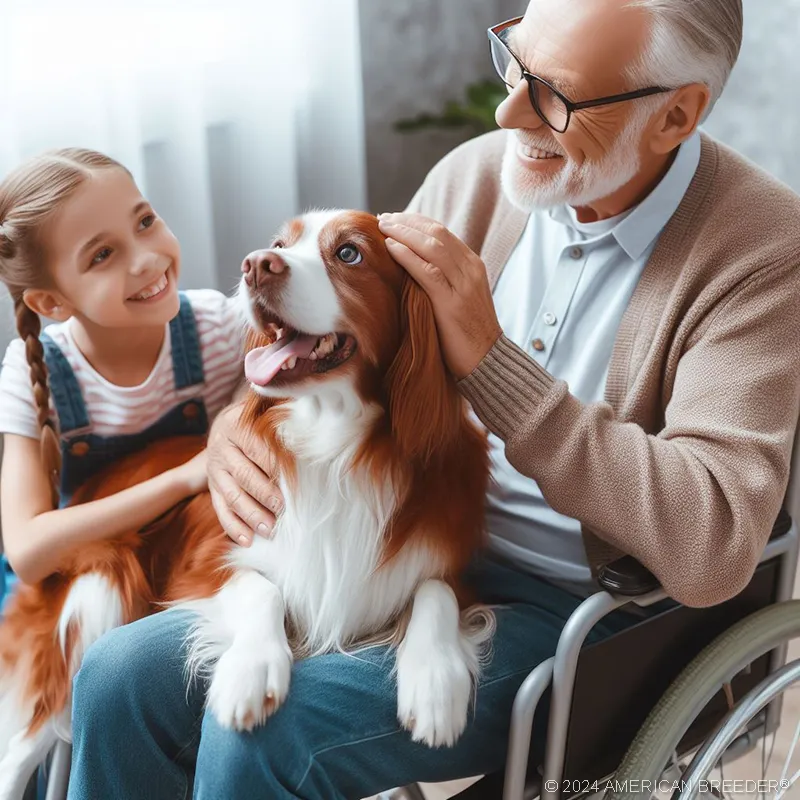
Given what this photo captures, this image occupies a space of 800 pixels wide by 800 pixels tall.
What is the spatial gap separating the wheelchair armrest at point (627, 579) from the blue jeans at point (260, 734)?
182 mm

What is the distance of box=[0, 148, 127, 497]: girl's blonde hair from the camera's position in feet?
3.75

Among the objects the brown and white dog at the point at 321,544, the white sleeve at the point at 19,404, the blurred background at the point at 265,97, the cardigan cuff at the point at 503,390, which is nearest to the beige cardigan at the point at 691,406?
the cardigan cuff at the point at 503,390

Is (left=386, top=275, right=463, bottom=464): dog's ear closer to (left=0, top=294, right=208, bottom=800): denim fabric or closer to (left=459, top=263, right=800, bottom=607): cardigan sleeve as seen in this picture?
(left=459, top=263, right=800, bottom=607): cardigan sleeve

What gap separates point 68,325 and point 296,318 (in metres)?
0.48

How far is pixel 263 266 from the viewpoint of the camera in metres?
0.95

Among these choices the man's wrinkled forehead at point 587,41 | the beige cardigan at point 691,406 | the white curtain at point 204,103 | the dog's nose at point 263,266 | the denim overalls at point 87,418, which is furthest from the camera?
the white curtain at point 204,103

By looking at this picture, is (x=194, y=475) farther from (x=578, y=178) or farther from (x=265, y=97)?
(x=265, y=97)

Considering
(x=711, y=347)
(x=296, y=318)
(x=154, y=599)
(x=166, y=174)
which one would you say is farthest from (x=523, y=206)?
(x=166, y=174)

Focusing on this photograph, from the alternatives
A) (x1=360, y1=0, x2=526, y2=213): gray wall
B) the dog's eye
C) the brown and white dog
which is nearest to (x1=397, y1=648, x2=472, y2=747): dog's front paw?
the brown and white dog

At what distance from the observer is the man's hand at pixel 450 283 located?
1.02m

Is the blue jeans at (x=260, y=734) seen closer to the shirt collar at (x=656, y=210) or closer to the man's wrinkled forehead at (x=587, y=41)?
the shirt collar at (x=656, y=210)

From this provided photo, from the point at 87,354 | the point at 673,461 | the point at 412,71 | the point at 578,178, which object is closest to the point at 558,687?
the point at 673,461

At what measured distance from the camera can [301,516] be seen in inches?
44.3

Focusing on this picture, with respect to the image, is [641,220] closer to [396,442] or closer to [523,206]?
[523,206]
